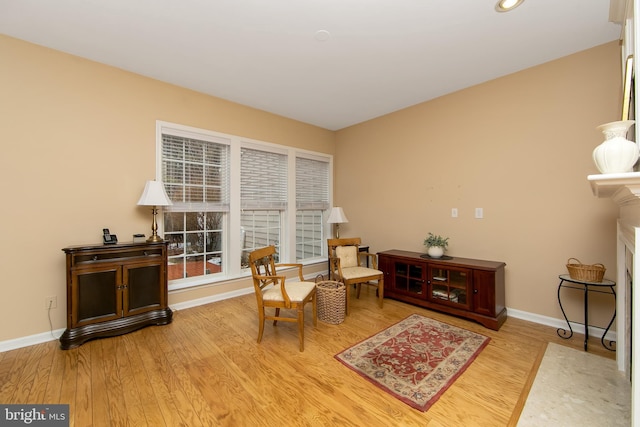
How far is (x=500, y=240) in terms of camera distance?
310 centimetres

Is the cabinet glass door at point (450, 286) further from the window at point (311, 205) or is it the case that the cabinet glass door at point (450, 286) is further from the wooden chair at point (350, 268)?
the window at point (311, 205)

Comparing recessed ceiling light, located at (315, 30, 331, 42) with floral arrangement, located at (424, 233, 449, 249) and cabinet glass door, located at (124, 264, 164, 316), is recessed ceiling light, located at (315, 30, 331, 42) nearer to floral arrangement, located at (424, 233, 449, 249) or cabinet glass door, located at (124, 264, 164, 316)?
floral arrangement, located at (424, 233, 449, 249)

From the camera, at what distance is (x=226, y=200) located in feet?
12.3

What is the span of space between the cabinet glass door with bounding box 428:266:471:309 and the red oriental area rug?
13.7 inches

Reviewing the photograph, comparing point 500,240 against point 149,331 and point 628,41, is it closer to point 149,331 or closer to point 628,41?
point 628,41

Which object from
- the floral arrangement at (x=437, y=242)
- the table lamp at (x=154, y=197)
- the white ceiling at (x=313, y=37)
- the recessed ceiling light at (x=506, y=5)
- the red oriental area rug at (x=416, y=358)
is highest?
the white ceiling at (x=313, y=37)

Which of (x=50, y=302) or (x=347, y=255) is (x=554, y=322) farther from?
(x=50, y=302)

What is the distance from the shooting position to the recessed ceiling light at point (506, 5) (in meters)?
1.98

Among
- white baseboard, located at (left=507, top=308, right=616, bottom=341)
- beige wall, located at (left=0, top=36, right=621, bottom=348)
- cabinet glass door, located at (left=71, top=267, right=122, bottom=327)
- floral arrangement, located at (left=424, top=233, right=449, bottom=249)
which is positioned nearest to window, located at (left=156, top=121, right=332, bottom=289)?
beige wall, located at (left=0, top=36, right=621, bottom=348)

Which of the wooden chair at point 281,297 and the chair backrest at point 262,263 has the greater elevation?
the chair backrest at point 262,263

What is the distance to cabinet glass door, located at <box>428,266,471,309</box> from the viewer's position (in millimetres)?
2963

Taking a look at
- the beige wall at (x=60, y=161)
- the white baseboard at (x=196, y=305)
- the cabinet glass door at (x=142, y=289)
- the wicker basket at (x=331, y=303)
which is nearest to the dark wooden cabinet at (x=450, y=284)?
the white baseboard at (x=196, y=305)

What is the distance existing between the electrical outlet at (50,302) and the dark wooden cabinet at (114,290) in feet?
1.19
